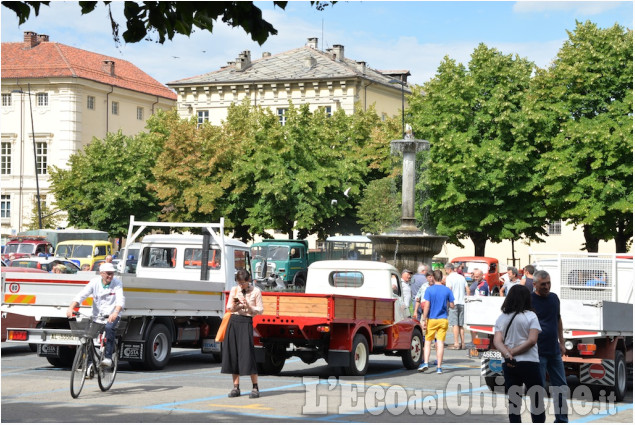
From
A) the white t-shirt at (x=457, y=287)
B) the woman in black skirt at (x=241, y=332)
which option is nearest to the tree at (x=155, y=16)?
the woman in black skirt at (x=241, y=332)

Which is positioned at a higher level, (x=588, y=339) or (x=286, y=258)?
(x=286, y=258)

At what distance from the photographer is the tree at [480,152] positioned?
51.6m

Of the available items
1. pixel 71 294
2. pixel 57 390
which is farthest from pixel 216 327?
pixel 57 390

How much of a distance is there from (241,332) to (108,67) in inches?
3203

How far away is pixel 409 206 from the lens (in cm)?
3997

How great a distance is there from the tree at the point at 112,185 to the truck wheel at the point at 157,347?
49.3 m

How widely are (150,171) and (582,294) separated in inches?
2065

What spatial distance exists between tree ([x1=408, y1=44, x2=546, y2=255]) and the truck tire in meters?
34.1

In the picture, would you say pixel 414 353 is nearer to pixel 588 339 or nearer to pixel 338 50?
pixel 588 339

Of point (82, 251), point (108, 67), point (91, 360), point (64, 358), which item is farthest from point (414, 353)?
point (108, 67)

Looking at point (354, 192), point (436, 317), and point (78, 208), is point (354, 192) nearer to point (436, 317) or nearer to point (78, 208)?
point (78, 208)

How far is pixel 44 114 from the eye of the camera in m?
87.9

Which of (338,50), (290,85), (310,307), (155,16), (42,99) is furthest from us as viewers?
(338,50)

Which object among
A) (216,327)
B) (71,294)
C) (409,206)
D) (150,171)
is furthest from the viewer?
(150,171)
